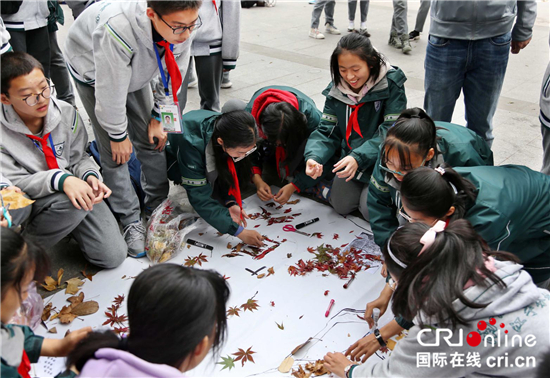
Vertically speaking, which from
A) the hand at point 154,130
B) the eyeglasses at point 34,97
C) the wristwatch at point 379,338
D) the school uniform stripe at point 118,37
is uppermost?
the school uniform stripe at point 118,37

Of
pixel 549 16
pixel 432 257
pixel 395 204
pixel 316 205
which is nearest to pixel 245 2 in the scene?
pixel 549 16

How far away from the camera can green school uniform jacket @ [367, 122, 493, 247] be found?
88.0 inches

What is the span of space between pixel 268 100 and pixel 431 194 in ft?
4.69

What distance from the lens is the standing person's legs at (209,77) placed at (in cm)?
341

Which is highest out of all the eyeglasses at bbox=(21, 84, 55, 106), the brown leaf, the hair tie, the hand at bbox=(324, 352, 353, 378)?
the eyeglasses at bbox=(21, 84, 55, 106)

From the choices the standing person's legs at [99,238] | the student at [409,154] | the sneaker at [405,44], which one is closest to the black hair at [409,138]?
the student at [409,154]

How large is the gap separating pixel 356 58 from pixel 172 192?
1578 mm

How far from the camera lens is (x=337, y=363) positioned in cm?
187

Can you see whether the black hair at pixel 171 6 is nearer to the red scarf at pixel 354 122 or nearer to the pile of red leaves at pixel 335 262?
the red scarf at pixel 354 122

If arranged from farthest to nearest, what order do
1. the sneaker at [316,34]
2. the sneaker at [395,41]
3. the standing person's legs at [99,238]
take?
the sneaker at [316,34] → the sneaker at [395,41] → the standing person's legs at [99,238]

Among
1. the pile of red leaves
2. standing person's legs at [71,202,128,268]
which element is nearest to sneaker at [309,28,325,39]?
Answer: the pile of red leaves

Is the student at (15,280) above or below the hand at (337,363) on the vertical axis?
above

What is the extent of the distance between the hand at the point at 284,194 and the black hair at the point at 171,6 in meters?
1.33

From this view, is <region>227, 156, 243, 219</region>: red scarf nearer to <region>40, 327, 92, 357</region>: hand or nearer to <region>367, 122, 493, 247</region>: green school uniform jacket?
<region>367, 122, 493, 247</region>: green school uniform jacket
